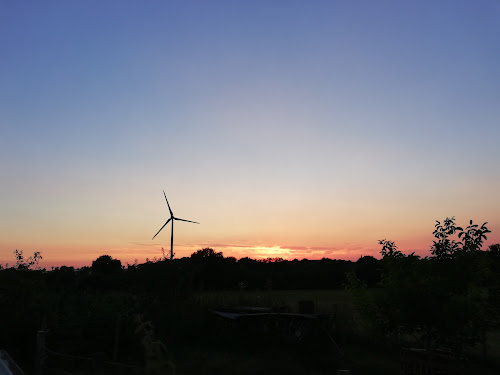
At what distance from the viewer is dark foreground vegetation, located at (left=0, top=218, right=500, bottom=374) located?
9.55 meters

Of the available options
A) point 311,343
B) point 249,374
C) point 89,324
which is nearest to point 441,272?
point 249,374

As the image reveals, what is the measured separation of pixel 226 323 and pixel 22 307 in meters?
7.29

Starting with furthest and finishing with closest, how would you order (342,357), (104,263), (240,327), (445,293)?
(104,263) < (240,327) < (342,357) < (445,293)

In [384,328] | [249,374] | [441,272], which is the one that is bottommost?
[249,374]

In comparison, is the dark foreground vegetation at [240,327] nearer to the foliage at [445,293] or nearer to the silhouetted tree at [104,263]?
the foliage at [445,293]

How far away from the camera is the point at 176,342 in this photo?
17062mm

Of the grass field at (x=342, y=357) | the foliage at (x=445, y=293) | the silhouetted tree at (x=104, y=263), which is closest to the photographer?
the foliage at (x=445, y=293)

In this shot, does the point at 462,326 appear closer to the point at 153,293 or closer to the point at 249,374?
the point at 249,374

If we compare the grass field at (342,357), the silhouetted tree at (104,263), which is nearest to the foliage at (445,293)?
the grass field at (342,357)

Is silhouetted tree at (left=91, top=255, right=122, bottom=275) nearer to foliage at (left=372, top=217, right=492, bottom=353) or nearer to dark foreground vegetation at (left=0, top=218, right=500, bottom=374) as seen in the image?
dark foreground vegetation at (left=0, top=218, right=500, bottom=374)

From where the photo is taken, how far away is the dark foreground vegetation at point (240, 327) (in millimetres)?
9555

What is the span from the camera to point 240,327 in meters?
17.7

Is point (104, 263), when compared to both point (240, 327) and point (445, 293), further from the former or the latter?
point (445, 293)

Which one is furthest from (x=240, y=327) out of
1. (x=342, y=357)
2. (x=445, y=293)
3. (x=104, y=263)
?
(x=104, y=263)
